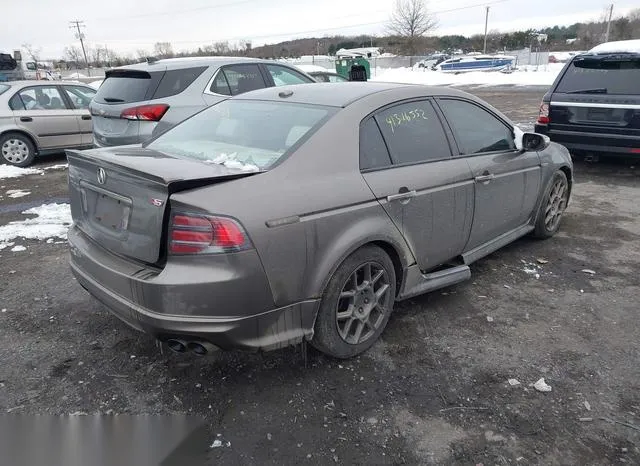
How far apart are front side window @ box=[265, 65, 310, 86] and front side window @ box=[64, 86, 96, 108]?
4198 millimetres

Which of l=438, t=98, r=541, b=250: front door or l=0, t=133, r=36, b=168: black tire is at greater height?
l=438, t=98, r=541, b=250: front door

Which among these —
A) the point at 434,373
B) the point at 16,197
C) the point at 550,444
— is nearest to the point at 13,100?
the point at 16,197

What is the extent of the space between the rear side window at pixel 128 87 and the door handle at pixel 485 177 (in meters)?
4.51

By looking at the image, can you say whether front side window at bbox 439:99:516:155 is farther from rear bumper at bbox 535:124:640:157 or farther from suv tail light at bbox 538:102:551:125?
suv tail light at bbox 538:102:551:125

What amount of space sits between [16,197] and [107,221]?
521cm

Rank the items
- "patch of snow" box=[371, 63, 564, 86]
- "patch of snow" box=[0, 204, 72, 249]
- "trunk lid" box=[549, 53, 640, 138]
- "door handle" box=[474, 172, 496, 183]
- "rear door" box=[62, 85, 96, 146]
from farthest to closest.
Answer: "patch of snow" box=[371, 63, 564, 86] → "rear door" box=[62, 85, 96, 146] → "trunk lid" box=[549, 53, 640, 138] → "patch of snow" box=[0, 204, 72, 249] → "door handle" box=[474, 172, 496, 183]

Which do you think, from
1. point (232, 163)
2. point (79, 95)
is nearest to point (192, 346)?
point (232, 163)

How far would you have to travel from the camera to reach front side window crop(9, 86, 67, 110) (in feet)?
30.2

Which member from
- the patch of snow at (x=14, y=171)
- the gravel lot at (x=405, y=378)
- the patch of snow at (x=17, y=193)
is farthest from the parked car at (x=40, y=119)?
the gravel lot at (x=405, y=378)

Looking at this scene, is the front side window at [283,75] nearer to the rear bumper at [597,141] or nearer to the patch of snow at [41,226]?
the patch of snow at [41,226]

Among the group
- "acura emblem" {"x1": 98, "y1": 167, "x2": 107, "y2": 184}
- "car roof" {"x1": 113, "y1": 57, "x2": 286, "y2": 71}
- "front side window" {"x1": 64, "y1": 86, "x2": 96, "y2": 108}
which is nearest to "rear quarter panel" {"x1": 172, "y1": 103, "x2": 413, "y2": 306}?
"acura emblem" {"x1": 98, "y1": 167, "x2": 107, "y2": 184}

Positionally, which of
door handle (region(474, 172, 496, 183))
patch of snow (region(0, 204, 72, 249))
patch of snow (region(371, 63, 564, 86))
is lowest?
patch of snow (region(371, 63, 564, 86))

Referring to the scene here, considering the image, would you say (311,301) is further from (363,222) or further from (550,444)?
(550,444)

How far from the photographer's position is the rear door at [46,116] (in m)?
9.22
